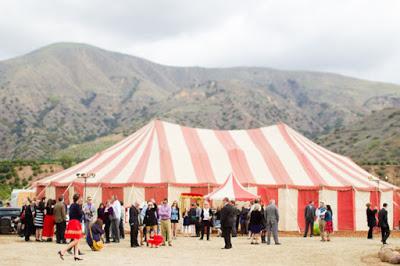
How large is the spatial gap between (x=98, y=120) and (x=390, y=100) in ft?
241

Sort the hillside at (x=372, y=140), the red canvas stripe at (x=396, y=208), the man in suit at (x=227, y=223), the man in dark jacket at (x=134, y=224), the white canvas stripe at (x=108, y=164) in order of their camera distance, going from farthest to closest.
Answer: the hillside at (x=372, y=140) → the red canvas stripe at (x=396, y=208) → the white canvas stripe at (x=108, y=164) → the man in dark jacket at (x=134, y=224) → the man in suit at (x=227, y=223)

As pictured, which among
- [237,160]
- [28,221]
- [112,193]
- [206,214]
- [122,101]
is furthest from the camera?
[122,101]

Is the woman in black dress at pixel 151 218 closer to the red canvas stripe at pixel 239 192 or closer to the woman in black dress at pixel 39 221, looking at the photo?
the woman in black dress at pixel 39 221

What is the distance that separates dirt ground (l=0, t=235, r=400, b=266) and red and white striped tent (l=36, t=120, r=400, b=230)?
21.7 ft

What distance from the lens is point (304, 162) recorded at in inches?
1132

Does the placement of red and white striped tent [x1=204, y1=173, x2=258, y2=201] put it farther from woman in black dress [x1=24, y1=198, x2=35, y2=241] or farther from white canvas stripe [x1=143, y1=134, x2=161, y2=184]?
woman in black dress [x1=24, y1=198, x2=35, y2=241]

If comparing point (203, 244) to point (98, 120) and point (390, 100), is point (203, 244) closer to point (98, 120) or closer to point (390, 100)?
point (98, 120)

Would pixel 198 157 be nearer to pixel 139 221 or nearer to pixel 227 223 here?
pixel 139 221

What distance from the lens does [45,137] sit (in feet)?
333

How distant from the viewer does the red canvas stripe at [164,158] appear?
26.4 m

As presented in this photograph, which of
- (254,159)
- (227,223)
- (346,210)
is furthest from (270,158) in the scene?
(227,223)

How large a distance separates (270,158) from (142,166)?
5.92 metres

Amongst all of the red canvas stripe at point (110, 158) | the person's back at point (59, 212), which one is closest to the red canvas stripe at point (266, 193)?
the red canvas stripe at point (110, 158)

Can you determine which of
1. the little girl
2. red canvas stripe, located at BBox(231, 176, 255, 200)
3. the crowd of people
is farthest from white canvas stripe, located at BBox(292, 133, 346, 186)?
the little girl
